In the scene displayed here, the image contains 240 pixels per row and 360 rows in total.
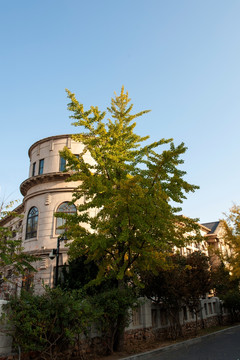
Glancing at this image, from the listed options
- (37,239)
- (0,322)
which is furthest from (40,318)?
(37,239)

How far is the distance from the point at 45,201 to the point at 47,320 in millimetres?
15125

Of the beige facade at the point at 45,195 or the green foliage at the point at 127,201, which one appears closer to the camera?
the green foliage at the point at 127,201

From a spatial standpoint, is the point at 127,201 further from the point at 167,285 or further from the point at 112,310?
the point at 167,285

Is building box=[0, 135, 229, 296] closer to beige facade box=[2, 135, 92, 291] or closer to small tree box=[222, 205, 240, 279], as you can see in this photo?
beige facade box=[2, 135, 92, 291]

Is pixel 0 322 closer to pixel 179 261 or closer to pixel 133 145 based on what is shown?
pixel 133 145

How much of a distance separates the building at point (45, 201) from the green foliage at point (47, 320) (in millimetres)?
11797

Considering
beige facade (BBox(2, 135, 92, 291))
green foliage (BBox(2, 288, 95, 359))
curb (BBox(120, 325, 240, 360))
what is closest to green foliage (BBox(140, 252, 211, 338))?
curb (BBox(120, 325, 240, 360))

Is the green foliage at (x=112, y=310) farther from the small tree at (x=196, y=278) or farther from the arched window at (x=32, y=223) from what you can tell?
the arched window at (x=32, y=223)

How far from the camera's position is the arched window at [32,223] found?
2353 centimetres

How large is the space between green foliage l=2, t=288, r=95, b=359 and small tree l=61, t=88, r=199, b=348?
8.85 feet

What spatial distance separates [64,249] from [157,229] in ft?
36.5

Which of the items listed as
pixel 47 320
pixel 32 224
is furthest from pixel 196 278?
pixel 32 224

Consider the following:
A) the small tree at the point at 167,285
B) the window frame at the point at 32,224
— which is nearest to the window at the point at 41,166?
the window frame at the point at 32,224

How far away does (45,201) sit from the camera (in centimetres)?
2350
